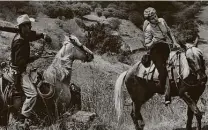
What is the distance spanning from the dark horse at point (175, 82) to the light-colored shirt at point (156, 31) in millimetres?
375

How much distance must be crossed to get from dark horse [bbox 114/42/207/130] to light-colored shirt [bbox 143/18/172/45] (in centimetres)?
38

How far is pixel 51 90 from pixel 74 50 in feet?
3.18

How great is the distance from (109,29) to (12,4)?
2.61m

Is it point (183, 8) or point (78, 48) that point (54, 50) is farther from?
point (183, 8)

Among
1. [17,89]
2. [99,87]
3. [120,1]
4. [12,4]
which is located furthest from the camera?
[120,1]

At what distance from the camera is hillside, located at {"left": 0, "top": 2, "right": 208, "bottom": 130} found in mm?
9898

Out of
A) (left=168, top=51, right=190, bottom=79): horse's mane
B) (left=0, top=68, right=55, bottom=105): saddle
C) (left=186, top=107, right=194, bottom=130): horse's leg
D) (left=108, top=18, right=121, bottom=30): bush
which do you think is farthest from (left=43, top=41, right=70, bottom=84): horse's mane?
(left=108, top=18, right=121, bottom=30): bush

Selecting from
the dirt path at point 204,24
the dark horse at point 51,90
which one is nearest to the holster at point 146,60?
the dark horse at point 51,90

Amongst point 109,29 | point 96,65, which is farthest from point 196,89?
point 109,29

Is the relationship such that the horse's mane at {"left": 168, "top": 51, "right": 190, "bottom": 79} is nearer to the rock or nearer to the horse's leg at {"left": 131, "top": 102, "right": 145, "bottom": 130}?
the horse's leg at {"left": 131, "top": 102, "right": 145, "bottom": 130}

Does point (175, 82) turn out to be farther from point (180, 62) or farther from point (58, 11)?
point (58, 11)

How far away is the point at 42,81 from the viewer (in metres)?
8.48

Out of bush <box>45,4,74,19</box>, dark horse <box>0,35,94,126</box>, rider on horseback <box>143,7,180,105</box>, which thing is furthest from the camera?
bush <box>45,4,74,19</box>

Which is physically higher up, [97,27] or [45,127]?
[97,27]
